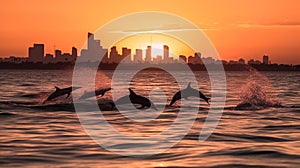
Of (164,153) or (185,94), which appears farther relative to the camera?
(185,94)

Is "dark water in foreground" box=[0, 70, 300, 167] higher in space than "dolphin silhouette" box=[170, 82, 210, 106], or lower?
lower

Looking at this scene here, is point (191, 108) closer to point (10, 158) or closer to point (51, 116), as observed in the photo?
point (51, 116)

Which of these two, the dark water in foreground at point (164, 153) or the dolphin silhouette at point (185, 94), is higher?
the dolphin silhouette at point (185, 94)

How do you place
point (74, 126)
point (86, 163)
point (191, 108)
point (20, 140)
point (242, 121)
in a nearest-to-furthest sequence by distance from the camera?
point (86, 163) < point (20, 140) < point (74, 126) < point (242, 121) < point (191, 108)

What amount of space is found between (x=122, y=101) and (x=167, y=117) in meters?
10.4

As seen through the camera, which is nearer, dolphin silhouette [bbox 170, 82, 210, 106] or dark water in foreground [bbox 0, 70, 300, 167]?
dark water in foreground [bbox 0, 70, 300, 167]

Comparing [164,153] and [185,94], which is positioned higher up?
[185,94]

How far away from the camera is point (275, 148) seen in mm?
16453

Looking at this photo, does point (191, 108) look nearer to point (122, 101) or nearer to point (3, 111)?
point (122, 101)

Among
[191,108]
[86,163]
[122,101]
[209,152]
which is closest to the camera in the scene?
[86,163]

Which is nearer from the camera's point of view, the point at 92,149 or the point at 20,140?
the point at 92,149

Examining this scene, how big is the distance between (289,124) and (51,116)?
11105mm

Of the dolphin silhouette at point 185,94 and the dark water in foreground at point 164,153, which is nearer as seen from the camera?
the dark water in foreground at point 164,153

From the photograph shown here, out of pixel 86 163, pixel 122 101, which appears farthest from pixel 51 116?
pixel 86 163
